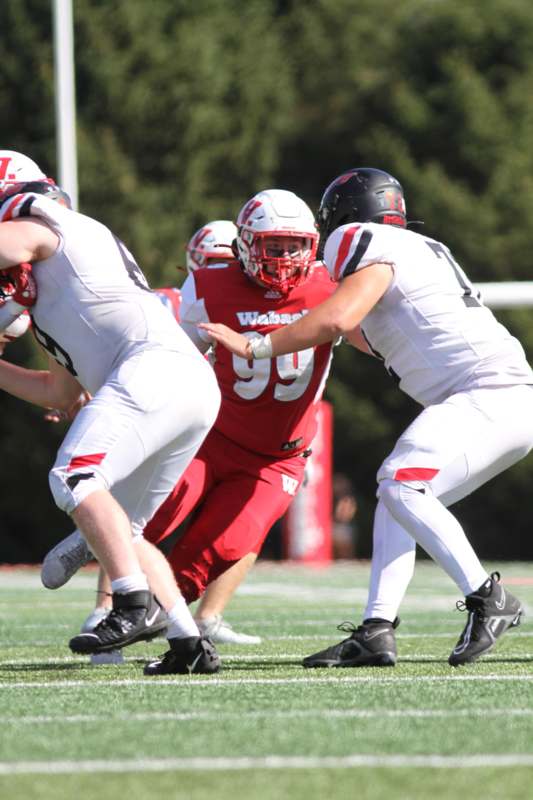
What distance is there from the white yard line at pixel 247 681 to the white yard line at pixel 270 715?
23.1 inches

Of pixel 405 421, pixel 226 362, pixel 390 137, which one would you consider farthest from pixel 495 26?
pixel 226 362

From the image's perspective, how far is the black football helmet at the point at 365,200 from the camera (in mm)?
5809

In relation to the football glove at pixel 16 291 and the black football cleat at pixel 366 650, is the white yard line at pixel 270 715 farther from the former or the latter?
the football glove at pixel 16 291

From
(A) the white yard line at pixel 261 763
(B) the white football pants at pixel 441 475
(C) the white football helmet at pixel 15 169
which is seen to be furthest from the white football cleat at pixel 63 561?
(A) the white yard line at pixel 261 763

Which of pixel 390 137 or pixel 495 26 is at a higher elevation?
pixel 495 26

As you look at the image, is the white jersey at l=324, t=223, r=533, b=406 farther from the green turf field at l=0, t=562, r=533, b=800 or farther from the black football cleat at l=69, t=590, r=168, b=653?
the black football cleat at l=69, t=590, r=168, b=653

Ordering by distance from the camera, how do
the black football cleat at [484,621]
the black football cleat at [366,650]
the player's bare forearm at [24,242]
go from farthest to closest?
the black football cleat at [366,650] → the black football cleat at [484,621] → the player's bare forearm at [24,242]

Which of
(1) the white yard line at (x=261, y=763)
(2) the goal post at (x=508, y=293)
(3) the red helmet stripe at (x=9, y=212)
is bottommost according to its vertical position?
(2) the goal post at (x=508, y=293)

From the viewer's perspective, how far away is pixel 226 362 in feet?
20.8

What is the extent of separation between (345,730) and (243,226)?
2.65m

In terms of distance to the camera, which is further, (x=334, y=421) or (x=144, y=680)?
(x=334, y=421)

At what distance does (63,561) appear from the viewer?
544 cm

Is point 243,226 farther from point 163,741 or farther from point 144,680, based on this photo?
point 163,741

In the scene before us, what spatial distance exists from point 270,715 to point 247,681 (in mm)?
833
